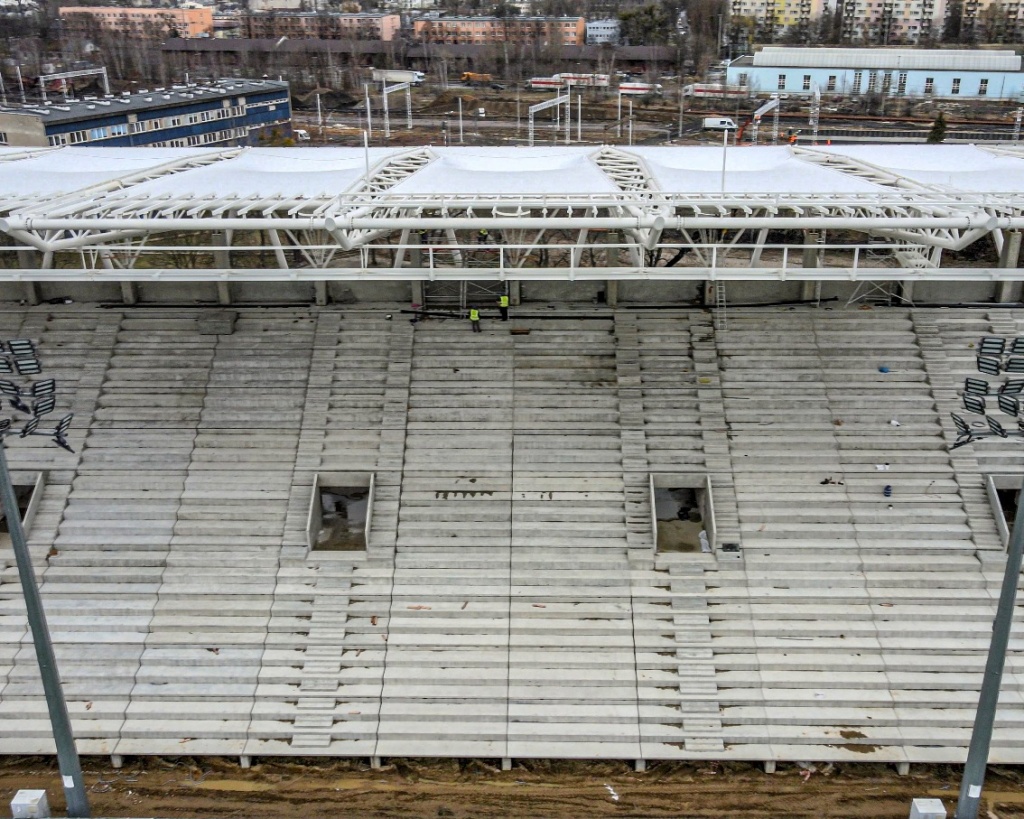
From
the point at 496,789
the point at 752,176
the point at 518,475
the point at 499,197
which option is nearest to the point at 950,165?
the point at 752,176

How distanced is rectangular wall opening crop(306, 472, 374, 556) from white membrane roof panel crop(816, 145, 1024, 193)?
14619 millimetres

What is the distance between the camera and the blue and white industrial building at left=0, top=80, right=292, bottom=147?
44.3 metres

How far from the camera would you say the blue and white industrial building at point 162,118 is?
145ft

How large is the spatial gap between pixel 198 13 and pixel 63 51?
24.9 m

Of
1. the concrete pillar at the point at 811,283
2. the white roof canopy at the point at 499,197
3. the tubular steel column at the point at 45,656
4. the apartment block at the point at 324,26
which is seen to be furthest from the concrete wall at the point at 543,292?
the apartment block at the point at 324,26

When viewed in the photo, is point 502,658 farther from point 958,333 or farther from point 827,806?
point 958,333

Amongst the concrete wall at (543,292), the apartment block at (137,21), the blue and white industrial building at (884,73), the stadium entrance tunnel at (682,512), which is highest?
the apartment block at (137,21)

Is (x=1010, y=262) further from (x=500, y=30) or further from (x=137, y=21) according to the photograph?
(x=137, y=21)

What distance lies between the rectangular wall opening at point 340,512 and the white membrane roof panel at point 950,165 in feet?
48.0

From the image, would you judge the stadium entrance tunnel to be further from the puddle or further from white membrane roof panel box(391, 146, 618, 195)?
the puddle

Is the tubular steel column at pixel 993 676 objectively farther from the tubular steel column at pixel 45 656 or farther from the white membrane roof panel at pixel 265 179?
the white membrane roof panel at pixel 265 179

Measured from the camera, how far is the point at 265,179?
19.5 meters

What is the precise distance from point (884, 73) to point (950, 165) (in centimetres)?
5686

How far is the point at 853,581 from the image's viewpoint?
51.6 ft
